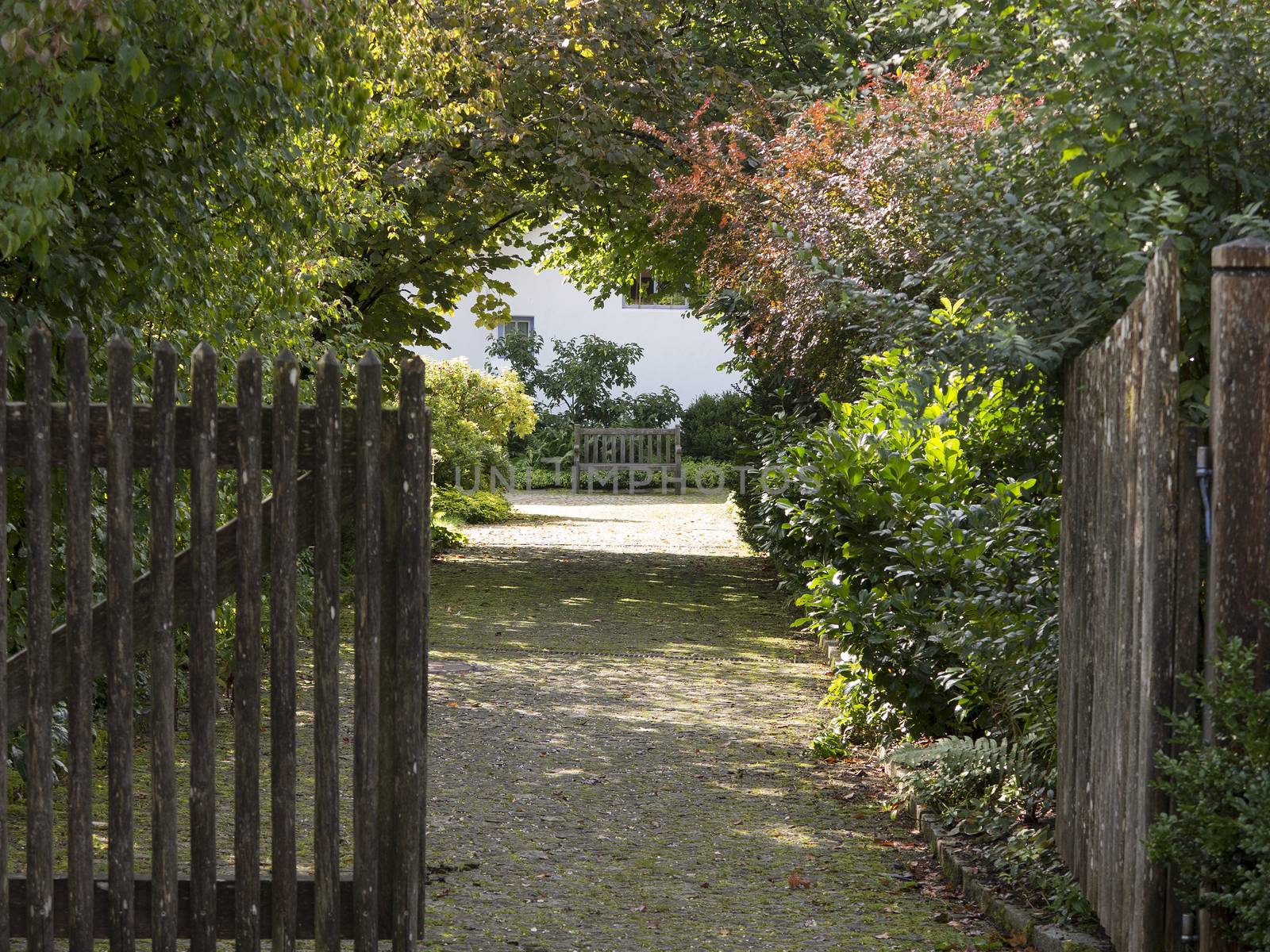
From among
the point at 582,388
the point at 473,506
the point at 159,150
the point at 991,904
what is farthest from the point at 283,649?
the point at 582,388

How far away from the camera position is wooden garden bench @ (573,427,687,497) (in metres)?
27.8

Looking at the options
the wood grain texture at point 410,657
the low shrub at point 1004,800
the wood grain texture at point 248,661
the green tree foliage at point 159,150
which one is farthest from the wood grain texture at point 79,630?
the low shrub at point 1004,800

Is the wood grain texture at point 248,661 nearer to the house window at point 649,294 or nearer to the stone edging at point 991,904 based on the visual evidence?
the stone edging at point 991,904

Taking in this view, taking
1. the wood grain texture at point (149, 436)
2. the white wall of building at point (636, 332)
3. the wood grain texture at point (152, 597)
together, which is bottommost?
the wood grain texture at point (152, 597)

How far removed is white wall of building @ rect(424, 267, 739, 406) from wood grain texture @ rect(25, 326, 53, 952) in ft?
93.7

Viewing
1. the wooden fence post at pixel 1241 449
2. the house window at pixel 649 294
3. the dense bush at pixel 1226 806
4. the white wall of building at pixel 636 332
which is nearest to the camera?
the dense bush at pixel 1226 806

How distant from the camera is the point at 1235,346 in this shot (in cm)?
332

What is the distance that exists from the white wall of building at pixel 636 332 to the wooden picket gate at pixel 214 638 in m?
28.5

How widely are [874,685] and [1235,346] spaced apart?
373 cm

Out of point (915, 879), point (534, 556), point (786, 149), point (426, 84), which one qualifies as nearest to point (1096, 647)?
point (915, 879)

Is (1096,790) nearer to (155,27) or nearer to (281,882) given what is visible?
(281,882)

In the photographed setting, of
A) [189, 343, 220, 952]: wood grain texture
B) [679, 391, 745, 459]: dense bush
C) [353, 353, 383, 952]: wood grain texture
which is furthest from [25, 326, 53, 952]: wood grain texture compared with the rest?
[679, 391, 745, 459]: dense bush

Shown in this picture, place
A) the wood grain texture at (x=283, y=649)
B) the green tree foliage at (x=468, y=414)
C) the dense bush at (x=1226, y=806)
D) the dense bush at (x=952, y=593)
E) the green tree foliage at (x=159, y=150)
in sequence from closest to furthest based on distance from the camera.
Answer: the dense bush at (x=1226, y=806)
the wood grain texture at (x=283, y=649)
the green tree foliage at (x=159, y=150)
the dense bush at (x=952, y=593)
the green tree foliage at (x=468, y=414)

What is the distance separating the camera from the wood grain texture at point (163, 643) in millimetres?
3176
